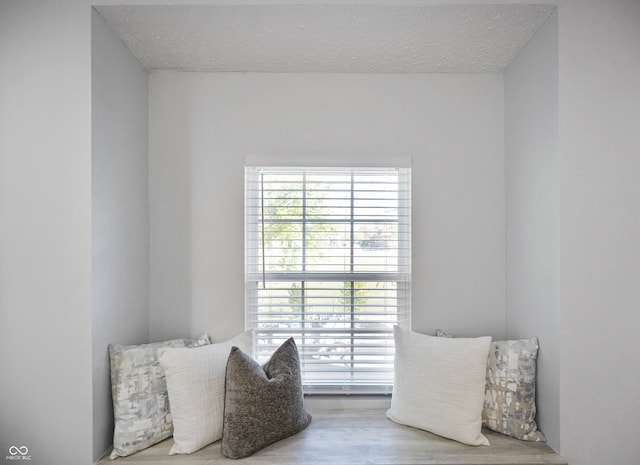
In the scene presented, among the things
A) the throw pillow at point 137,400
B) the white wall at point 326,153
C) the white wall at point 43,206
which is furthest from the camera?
the white wall at point 326,153

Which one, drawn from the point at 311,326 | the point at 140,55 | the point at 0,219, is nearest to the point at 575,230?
the point at 311,326

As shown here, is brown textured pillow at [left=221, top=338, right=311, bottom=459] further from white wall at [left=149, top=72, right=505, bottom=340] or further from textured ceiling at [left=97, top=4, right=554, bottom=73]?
textured ceiling at [left=97, top=4, right=554, bottom=73]

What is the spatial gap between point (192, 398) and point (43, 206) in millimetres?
991

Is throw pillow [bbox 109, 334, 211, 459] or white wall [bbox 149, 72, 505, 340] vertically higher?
white wall [bbox 149, 72, 505, 340]

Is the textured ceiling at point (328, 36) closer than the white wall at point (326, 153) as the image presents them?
Yes

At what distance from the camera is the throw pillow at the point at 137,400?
1877 millimetres

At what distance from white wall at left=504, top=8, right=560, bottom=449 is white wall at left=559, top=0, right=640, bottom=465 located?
0.15ft

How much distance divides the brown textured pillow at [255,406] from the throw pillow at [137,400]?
0.31 metres

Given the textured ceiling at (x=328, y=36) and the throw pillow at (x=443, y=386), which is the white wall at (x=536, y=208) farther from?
the throw pillow at (x=443, y=386)

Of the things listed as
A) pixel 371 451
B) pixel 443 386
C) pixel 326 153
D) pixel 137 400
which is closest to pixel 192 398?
pixel 137 400

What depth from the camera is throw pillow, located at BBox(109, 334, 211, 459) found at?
188 cm

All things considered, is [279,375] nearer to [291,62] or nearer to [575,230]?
[575,230]

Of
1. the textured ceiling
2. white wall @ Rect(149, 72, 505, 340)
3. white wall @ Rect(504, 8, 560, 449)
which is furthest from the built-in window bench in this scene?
the textured ceiling

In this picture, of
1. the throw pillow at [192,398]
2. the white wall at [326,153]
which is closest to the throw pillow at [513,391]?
the white wall at [326,153]
